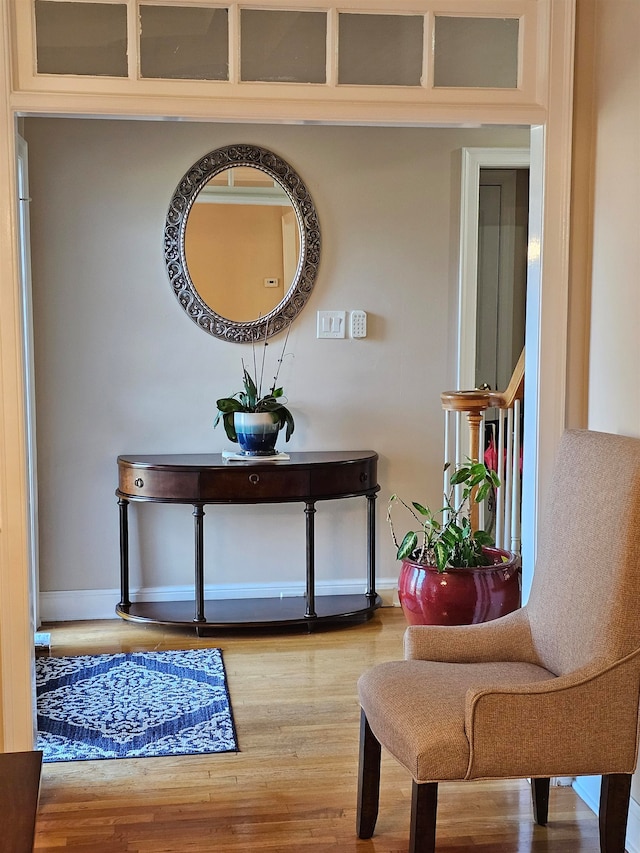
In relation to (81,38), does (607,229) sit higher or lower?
lower

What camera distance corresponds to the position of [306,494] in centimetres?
430

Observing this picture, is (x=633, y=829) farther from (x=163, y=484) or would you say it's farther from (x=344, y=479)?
(x=163, y=484)

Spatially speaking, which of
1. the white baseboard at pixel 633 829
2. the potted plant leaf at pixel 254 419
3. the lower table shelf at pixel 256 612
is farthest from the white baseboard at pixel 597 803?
the potted plant leaf at pixel 254 419

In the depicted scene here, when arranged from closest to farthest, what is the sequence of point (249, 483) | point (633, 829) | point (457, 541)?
point (633, 829) → point (457, 541) → point (249, 483)

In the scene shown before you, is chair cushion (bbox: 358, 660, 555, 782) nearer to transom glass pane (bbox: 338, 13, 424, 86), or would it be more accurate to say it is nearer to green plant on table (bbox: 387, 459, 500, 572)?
green plant on table (bbox: 387, 459, 500, 572)

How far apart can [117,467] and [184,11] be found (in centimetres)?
238

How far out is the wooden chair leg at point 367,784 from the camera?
250 cm

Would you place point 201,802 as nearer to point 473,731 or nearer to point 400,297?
point 473,731

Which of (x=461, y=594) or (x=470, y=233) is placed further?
(x=470, y=233)

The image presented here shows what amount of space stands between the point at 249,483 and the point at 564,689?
89.5 inches

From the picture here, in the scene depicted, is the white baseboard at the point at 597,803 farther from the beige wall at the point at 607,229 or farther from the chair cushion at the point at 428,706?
the chair cushion at the point at 428,706

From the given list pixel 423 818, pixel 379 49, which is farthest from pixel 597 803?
pixel 379 49

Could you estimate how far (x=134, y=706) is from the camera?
136 inches

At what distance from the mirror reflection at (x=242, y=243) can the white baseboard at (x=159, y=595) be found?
1293 millimetres
